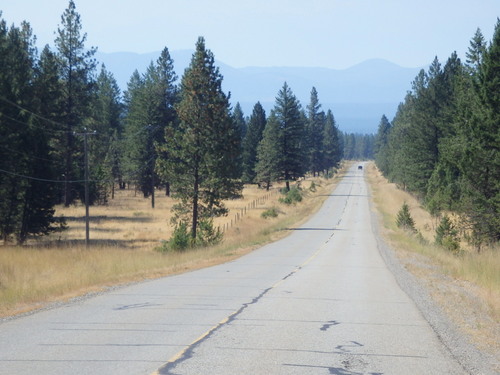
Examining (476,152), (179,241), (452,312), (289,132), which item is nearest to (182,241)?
(179,241)

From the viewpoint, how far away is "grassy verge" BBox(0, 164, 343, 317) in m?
14.5

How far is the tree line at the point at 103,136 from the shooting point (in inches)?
1371

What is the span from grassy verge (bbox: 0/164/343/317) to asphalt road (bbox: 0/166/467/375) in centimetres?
162

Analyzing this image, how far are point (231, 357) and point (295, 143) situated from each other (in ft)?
262

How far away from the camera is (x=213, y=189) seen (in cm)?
3806

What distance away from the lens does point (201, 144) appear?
38375 mm

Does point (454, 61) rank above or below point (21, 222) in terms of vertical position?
above

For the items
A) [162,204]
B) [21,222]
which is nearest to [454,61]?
[162,204]

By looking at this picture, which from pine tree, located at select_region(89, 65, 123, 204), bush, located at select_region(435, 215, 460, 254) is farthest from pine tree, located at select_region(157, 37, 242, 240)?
pine tree, located at select_region(89, 65, 123, 204)

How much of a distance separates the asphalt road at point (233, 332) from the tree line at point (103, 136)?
1823cm

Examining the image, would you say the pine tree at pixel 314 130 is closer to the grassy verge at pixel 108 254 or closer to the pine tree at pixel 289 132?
the pine tree at pixel 289 132

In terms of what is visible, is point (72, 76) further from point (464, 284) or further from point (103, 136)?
point (464, 284)

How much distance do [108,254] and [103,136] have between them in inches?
2364

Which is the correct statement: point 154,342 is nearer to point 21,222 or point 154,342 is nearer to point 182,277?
point 182,277
